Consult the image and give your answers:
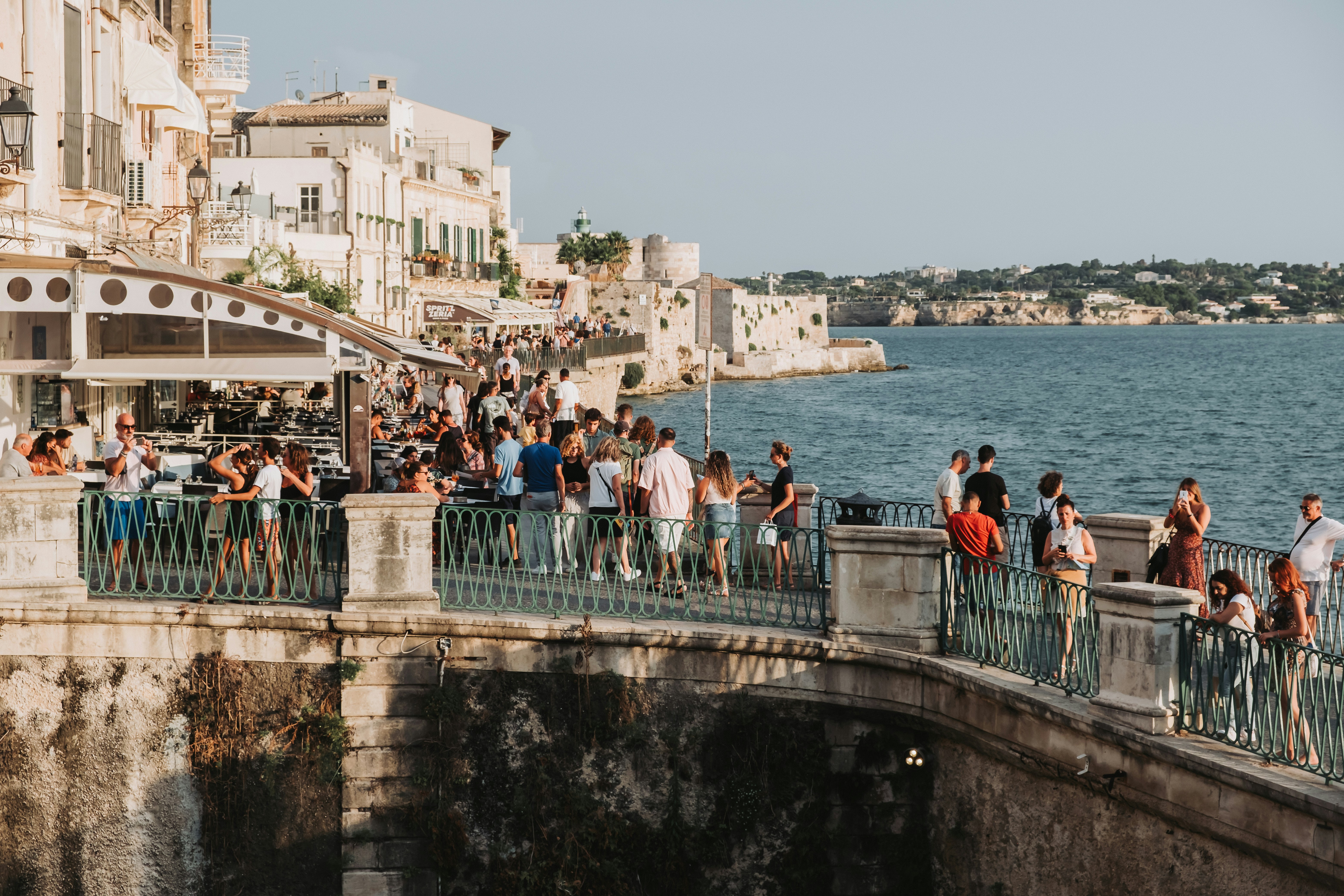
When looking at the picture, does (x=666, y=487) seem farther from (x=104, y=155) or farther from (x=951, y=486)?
(x=104, y=155)

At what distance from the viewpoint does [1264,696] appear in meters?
7.71

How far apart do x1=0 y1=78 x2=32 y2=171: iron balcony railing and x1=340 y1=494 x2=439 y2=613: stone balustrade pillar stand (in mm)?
6339

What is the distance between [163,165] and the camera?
2303cm

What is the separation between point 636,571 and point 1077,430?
54.3m

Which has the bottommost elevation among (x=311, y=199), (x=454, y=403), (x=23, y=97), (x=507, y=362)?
(x=454, y=403)

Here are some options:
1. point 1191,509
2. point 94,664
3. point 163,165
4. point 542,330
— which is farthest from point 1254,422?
point 94,664

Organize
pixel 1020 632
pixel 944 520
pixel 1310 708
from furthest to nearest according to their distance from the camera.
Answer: pixel 944 520
pixel 1020 632
pixel 1310 708

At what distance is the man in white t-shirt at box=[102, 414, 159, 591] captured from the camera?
1038cm

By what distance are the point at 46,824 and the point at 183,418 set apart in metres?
11.5

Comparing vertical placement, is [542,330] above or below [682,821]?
above

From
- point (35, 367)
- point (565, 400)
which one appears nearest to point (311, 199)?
point (565, 400)

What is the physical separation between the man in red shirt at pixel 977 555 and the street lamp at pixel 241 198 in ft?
85.6

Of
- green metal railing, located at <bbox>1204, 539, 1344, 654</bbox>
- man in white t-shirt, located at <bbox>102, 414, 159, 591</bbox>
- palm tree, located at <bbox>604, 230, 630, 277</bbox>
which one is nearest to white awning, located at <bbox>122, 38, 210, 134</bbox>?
man in white t-shirt, located at <bbox>102, 414, 159, 591</bbox>

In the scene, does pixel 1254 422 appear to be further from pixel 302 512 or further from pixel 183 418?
pixel 302 512
